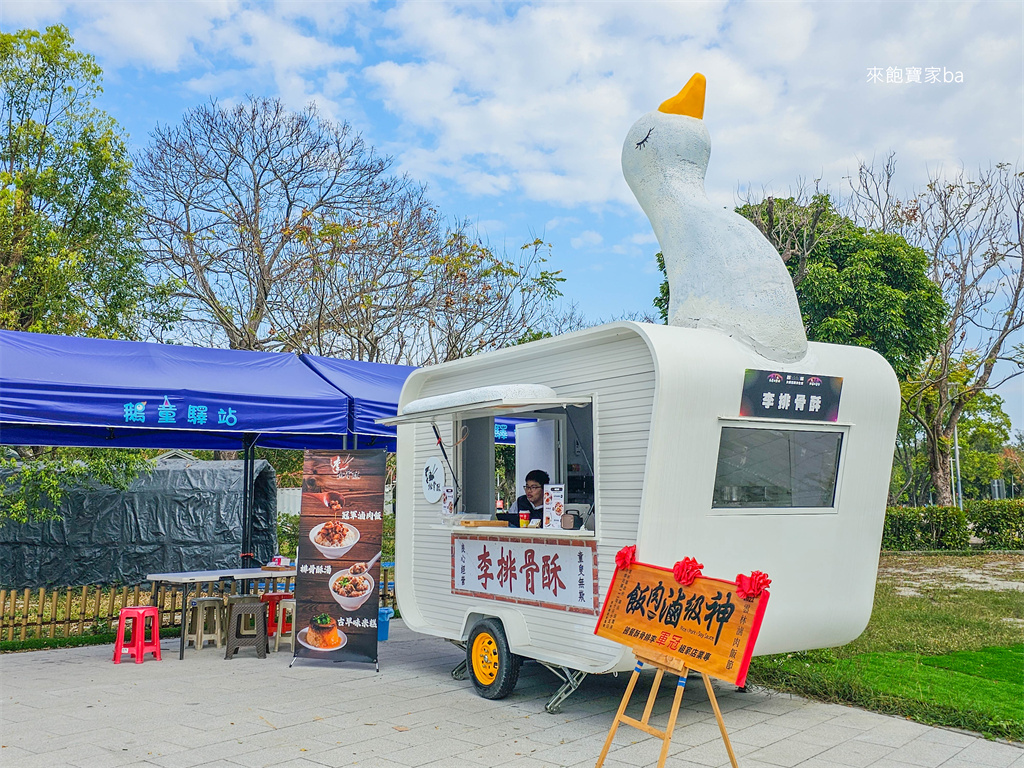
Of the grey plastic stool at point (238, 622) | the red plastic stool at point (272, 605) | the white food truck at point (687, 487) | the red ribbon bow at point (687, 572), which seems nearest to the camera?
the red ribbon bow at point (687, 572)

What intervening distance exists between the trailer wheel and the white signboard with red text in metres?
0.25

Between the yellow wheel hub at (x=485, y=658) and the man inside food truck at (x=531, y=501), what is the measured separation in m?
0.89

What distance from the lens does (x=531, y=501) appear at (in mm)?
7281

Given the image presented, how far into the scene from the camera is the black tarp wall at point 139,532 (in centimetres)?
1167

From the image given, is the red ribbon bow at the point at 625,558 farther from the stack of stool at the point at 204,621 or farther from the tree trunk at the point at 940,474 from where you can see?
the tree trunk at the point at 940,474

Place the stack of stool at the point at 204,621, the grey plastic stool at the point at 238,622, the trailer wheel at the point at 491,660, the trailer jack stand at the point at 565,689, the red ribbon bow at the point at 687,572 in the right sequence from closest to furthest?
the red ribbon bow at the point at 687,572 → the trailer jack stand at the point at 565,689 → the trailer wheel at the point at 491,660 → the grey plastic stool at the point at 238,622 → the stack of stool at the point at 204,621

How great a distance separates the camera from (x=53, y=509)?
11320 millimetres

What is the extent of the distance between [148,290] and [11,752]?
756cm

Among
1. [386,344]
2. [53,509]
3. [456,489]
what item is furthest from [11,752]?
[386,344]

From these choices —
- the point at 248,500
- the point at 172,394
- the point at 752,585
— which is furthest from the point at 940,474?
the point at 752,585

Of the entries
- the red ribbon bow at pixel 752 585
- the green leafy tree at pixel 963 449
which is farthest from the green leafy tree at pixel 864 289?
the red ribbon bow at pixel 752 585

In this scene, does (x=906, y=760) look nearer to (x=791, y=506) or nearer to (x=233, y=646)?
(x=791, y=506)

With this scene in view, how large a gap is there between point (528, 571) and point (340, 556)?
224 centimetres

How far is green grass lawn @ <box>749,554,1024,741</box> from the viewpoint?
588cm
